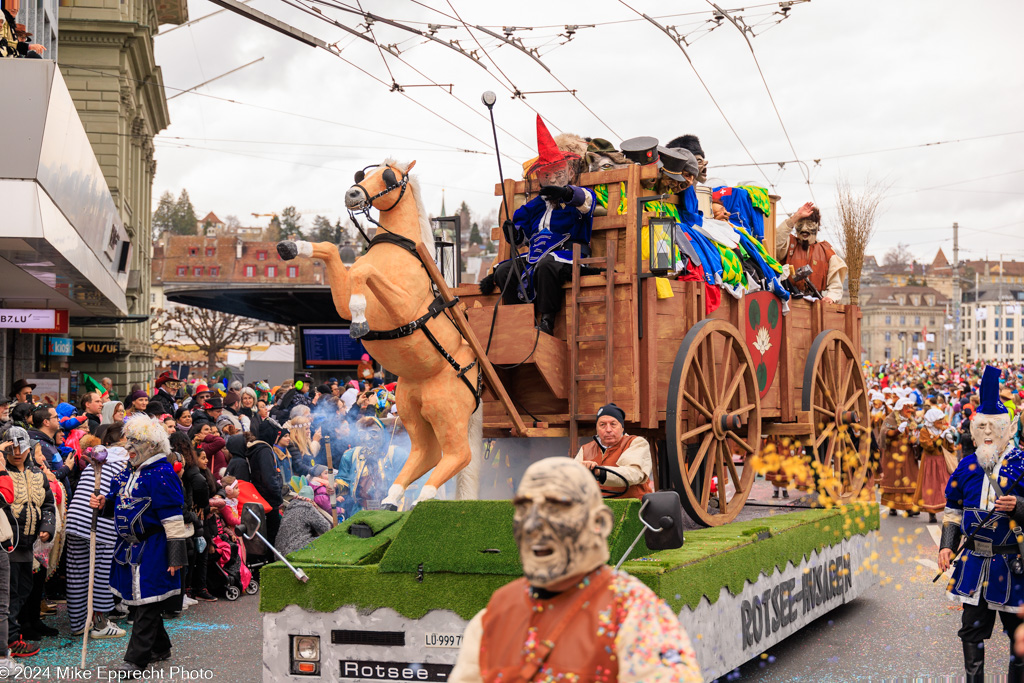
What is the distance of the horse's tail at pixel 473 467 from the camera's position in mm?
6922

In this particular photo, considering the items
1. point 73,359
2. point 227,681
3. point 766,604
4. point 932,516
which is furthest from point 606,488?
point 73,359

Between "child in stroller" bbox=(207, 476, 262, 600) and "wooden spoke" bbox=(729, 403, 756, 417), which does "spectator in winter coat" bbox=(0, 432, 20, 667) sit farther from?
"wooden spoke" bbox=(729, 403, 756, 417)

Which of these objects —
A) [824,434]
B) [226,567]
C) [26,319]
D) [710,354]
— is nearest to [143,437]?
[226,567]

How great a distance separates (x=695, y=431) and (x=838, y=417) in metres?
3.10

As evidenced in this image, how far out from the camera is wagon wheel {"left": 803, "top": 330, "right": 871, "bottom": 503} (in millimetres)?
9570

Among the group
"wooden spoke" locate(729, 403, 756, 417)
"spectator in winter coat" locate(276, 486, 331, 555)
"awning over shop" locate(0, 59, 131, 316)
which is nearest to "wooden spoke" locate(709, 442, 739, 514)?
"wooden spoke" locate(729, 403, 756, 417)

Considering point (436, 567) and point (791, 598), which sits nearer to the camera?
point (436, 567)

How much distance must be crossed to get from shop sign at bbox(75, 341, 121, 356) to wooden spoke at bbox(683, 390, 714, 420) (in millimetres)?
20618

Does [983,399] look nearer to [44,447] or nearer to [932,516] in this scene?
[44,447]

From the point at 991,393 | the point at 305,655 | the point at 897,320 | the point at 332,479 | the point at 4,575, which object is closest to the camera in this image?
the point at 305,655

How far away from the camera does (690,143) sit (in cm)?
907

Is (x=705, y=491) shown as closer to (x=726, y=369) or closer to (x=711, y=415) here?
(x=711, y=415)

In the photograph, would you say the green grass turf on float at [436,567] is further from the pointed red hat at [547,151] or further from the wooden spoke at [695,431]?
the pointed red hat at [547,151]

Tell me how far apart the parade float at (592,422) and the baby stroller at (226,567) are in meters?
3.19
